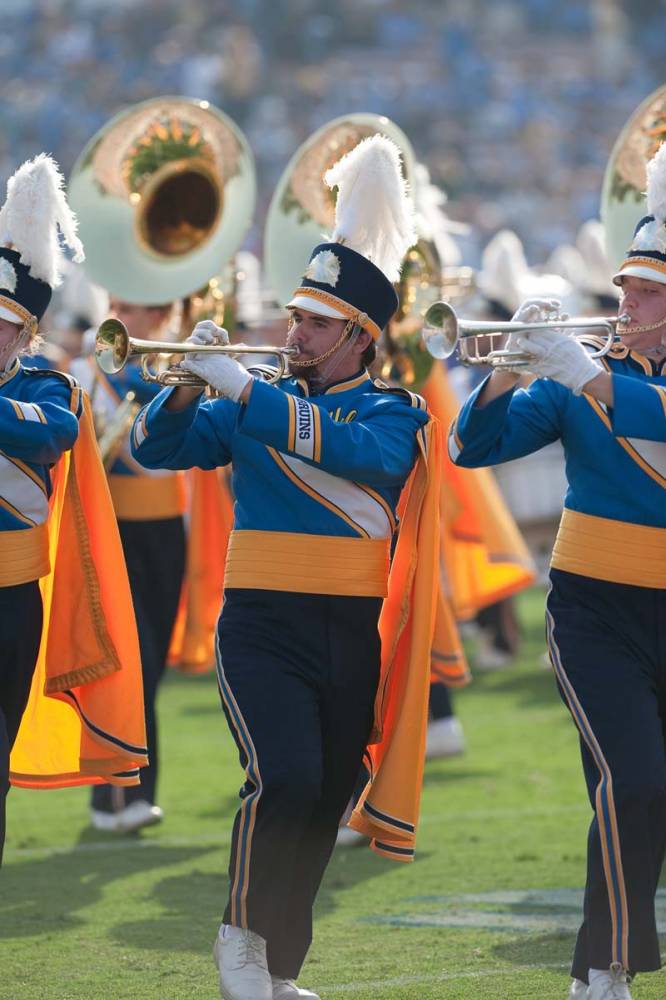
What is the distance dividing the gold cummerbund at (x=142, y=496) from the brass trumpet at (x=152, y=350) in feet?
8.73

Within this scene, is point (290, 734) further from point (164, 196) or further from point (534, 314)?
point (164, 196)

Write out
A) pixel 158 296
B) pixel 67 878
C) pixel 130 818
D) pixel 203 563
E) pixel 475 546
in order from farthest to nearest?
pixel 475 546 < pixel 203 563 < pixel 158 296 < pixel 130 818 < pixel 67 878

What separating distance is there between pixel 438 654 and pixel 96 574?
2753 millimetres

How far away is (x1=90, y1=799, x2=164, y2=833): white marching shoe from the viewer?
22.2 feet

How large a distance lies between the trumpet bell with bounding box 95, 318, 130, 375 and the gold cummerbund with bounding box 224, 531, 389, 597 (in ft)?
1.59

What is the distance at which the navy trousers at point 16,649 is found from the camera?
4484mm

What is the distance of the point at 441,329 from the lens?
4.25 m

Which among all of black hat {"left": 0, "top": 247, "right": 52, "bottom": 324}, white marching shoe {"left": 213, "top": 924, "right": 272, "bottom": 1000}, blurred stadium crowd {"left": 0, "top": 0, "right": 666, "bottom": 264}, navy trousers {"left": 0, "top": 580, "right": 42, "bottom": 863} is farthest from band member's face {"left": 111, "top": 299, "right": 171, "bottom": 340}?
blurred stadium crowd {"left": 0, "top": 0, "right": 666, "bottom": 264}

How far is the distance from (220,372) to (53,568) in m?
0.95

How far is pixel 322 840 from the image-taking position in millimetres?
4355

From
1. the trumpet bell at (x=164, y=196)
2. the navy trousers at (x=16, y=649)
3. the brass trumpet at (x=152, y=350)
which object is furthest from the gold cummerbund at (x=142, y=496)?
the brass trumpet at (x=152, y=350)

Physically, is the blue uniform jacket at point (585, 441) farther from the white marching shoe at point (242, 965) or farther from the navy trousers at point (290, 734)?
the white marching shoe at point (242, 965)

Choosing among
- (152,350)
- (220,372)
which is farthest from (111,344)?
(220,372)

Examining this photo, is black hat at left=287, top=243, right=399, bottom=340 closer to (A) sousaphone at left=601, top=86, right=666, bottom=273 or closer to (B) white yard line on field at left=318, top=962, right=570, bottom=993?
(A) sousaphone at left=601, top=86, right=666, bottom=273
